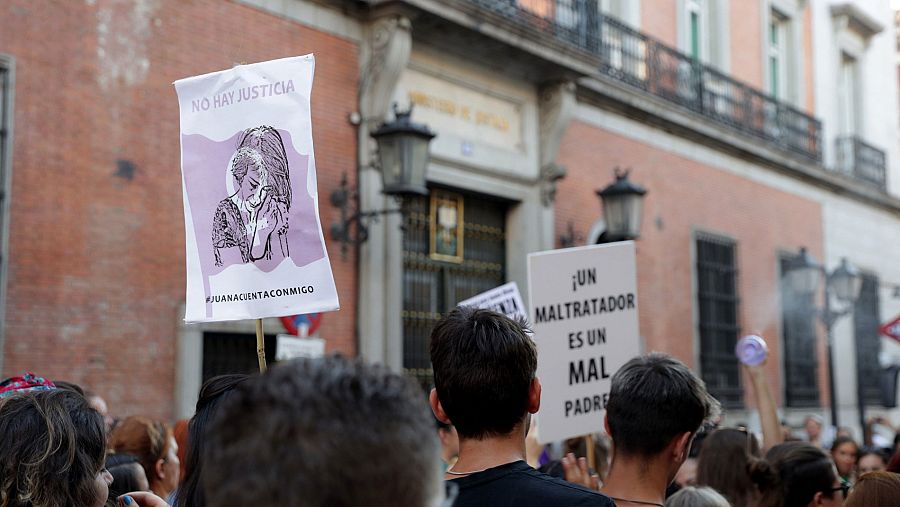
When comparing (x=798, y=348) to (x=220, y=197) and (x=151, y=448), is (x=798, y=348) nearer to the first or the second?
(x=151, y=448)

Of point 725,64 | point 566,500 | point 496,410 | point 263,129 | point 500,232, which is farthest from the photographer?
point 725,64

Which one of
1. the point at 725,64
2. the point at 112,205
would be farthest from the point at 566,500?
the point at 725,64

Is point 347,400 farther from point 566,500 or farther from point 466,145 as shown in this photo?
point 466,145

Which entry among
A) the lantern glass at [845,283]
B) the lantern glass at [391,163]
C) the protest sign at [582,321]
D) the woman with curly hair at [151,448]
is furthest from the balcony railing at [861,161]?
the woman with curly hair at [151,448]

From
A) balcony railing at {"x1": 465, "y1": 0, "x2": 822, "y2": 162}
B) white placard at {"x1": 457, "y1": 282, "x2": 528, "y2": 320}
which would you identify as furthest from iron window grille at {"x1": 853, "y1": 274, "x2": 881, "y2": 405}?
white placard at {"x1": 457, "y1": 282, "x2": 528, "y2": 320}

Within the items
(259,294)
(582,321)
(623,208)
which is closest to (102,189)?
(582,321)

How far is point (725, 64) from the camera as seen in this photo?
19531 mm

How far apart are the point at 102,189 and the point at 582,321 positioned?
204 inches

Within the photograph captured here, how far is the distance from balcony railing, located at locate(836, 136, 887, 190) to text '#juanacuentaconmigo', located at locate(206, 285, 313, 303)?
20809 mm

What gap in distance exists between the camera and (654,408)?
3.49 m

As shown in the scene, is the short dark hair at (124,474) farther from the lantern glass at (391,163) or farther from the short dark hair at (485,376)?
the lantern glass at (391,163)

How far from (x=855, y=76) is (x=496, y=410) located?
24.5 meters

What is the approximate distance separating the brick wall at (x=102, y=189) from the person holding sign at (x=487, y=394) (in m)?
6.34

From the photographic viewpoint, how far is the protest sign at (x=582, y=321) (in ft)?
17.2
